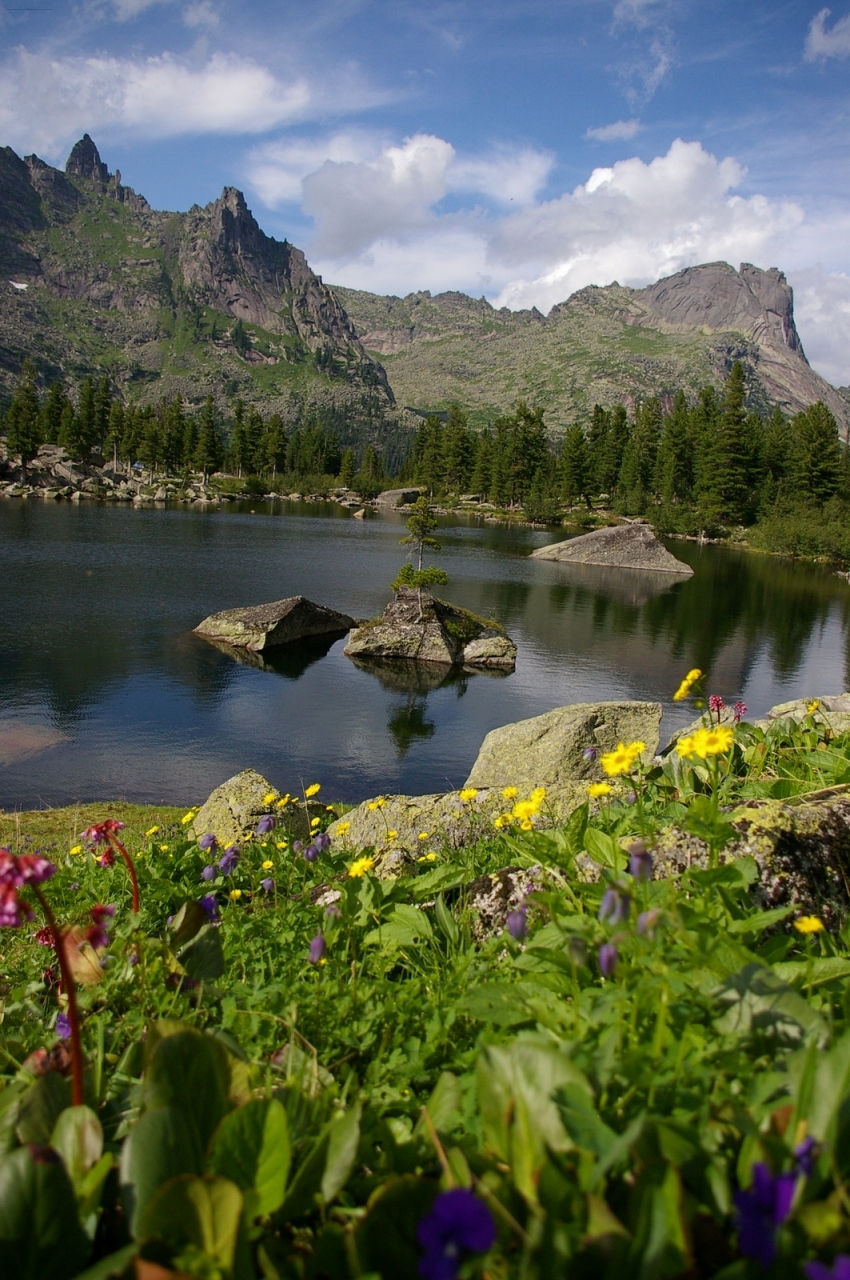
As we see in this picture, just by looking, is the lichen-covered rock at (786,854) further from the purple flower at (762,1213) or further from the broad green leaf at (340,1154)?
the purple flower at (762,1213)

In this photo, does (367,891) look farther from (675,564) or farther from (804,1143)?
(675,564)

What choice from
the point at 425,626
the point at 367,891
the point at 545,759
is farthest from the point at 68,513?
the point at 367,891

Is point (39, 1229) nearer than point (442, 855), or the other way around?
point (39, 1229)

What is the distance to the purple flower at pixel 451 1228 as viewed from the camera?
1085mm

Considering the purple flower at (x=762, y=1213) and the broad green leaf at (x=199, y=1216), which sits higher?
the purple flower at (x=762, y=1213)

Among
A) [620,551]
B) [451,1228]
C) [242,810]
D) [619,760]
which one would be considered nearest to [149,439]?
[620,551]

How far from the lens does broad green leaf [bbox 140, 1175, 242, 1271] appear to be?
4.46 ft

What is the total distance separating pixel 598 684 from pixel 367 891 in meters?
20.4

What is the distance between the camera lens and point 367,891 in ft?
11.8

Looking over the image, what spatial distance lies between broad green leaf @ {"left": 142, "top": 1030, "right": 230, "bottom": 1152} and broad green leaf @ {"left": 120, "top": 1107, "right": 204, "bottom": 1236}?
0.09 m

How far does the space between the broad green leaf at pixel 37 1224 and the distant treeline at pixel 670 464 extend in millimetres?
89916

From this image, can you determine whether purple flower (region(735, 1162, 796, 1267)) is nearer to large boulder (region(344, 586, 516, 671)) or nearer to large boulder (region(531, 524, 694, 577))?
large boulder (region(344, 586, 516, 671))

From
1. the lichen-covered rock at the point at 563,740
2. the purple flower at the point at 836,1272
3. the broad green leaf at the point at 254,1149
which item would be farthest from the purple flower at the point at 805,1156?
the lichen-covered rock at the point at 563,740

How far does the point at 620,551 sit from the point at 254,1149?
194 ft
